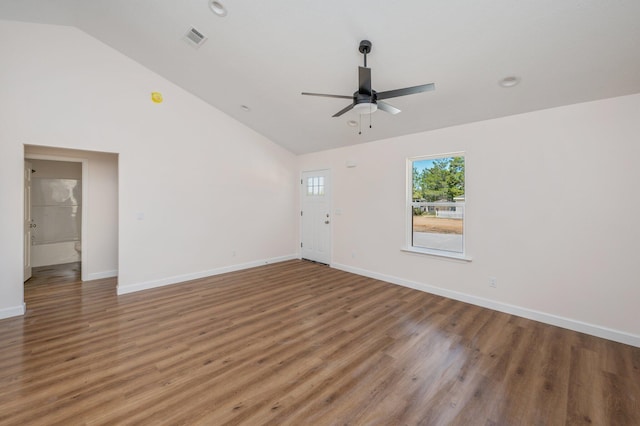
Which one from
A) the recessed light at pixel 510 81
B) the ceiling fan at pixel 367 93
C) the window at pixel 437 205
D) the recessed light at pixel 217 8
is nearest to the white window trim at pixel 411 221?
the window at pixel 437 205

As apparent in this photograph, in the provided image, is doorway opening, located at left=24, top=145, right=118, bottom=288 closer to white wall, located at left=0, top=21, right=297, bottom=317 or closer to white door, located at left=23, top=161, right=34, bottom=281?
white door, located at left=23, top=161, right=34, bottom=281

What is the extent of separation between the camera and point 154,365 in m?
2.24

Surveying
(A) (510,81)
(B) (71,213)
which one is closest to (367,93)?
(A) (510,81)

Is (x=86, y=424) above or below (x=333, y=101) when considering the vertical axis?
below

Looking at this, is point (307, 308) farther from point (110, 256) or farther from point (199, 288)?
point (110, 256)

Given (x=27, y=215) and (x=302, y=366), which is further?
(x=27, y=215)

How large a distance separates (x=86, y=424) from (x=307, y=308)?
2252 millimetres

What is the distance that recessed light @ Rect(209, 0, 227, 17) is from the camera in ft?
8.79

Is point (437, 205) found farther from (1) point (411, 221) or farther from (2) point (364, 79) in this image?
(2) point (364, 79)

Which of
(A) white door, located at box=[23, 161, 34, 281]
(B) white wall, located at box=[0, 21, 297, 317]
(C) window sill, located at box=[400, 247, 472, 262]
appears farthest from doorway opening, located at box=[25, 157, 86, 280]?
(C) window sill, located at box=[400, 247, 472, 262]

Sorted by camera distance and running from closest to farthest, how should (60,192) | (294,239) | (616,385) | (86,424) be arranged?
(86,424)
(616,385)
(60,192)
(294,239)

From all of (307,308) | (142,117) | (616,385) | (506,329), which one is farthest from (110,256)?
(616,385)

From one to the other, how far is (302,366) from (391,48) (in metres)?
3.23

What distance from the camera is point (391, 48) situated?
2676 millimetres
